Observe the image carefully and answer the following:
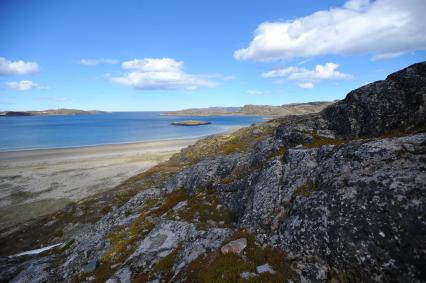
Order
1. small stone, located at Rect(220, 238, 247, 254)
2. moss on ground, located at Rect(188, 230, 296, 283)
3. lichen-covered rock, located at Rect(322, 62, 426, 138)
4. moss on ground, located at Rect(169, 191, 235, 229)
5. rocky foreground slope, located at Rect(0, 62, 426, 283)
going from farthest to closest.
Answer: moss on ground, located at Rect(169, 191, 235, 229) < lichen-covered rock, located at Rect(322, 62, 426, 138) < small stone, located at Rect(220, 238, 247, 254) < moss on ground, located at Rect(188, 230, 296, 283) < rocky foreground slope, located at Rect(0, 62, 426, 283)

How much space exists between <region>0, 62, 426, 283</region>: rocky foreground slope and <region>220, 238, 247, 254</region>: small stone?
5cm

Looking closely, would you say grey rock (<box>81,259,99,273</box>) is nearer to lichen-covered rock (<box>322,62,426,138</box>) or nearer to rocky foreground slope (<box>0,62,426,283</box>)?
rocky foreground slope (<box>0,62,426,283</box>)

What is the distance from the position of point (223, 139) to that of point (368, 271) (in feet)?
204

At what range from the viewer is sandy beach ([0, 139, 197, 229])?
142 feet

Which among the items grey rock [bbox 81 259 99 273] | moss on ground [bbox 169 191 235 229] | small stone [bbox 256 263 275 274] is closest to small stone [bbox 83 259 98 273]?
grey rock [bbox 81 259 99 273]

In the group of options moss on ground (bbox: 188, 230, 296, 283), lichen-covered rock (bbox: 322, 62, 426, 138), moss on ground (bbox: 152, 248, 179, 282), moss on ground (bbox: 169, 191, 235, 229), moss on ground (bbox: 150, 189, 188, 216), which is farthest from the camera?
moss on ground (bbox: 150, 189, 188, 216)

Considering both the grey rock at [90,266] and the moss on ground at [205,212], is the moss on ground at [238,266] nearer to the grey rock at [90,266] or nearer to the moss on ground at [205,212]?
the moss on ground at [205,212]

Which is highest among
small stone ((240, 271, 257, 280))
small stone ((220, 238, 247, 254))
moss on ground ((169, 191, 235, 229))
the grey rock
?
small stone ((220, 238, 247, 254))

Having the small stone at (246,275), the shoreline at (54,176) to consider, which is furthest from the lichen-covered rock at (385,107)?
the shoreline at (54,176)

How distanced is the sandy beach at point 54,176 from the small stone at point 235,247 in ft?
123

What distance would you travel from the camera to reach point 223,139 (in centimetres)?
7125

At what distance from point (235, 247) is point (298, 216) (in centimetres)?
320

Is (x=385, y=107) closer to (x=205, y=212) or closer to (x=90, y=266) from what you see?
(x=205, y=212)

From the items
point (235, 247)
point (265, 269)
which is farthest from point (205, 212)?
point (265, 269)
